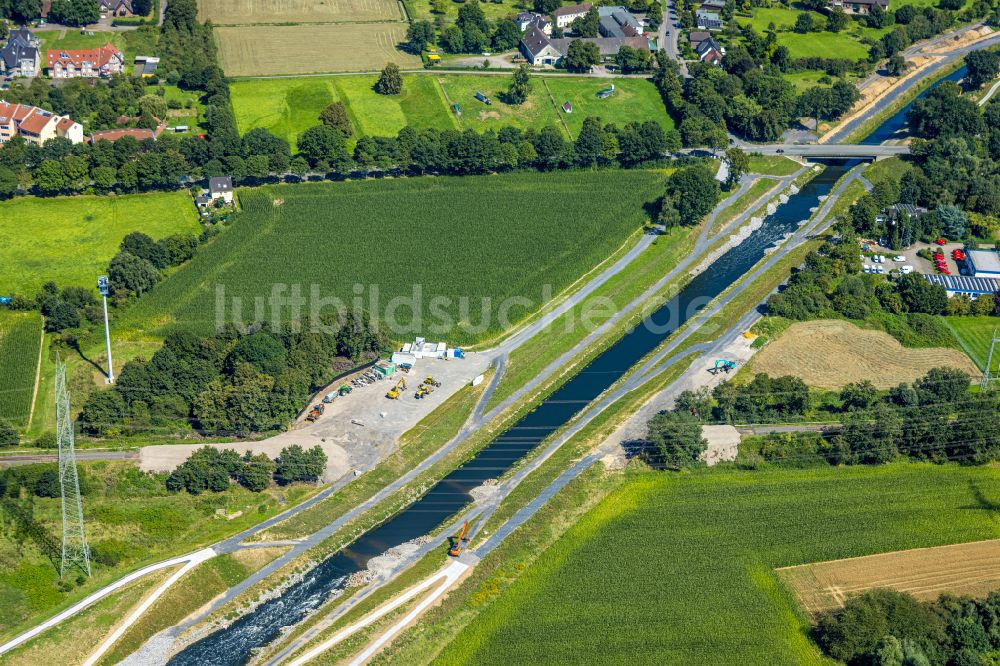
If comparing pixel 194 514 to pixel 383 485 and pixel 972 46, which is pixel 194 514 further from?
pixel 972 46

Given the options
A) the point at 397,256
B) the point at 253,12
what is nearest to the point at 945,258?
the point at 397,256

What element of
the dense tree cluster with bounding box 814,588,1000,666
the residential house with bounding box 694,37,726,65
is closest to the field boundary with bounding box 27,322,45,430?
the dense tree cluster with bounding box 814,588,1000,666

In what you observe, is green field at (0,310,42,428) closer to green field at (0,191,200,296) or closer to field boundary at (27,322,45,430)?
field boundary at (27,322,45,430)

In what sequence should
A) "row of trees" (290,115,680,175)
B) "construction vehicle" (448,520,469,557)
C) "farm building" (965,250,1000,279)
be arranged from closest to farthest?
1. "construction vehicle" (448,520,469,557)
2. "farm building" (965,250,1000,279)
3. "row of trees" (290,115,680,175)

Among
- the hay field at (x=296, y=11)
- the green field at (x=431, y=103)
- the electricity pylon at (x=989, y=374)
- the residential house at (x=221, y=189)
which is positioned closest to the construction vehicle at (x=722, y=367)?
the electricity pylon at (x=989, y=374)

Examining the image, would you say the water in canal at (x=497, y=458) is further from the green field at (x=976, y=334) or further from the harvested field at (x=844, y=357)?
the green field at (x=976, y=334)

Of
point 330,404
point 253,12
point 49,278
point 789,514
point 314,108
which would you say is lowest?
point 789,514
